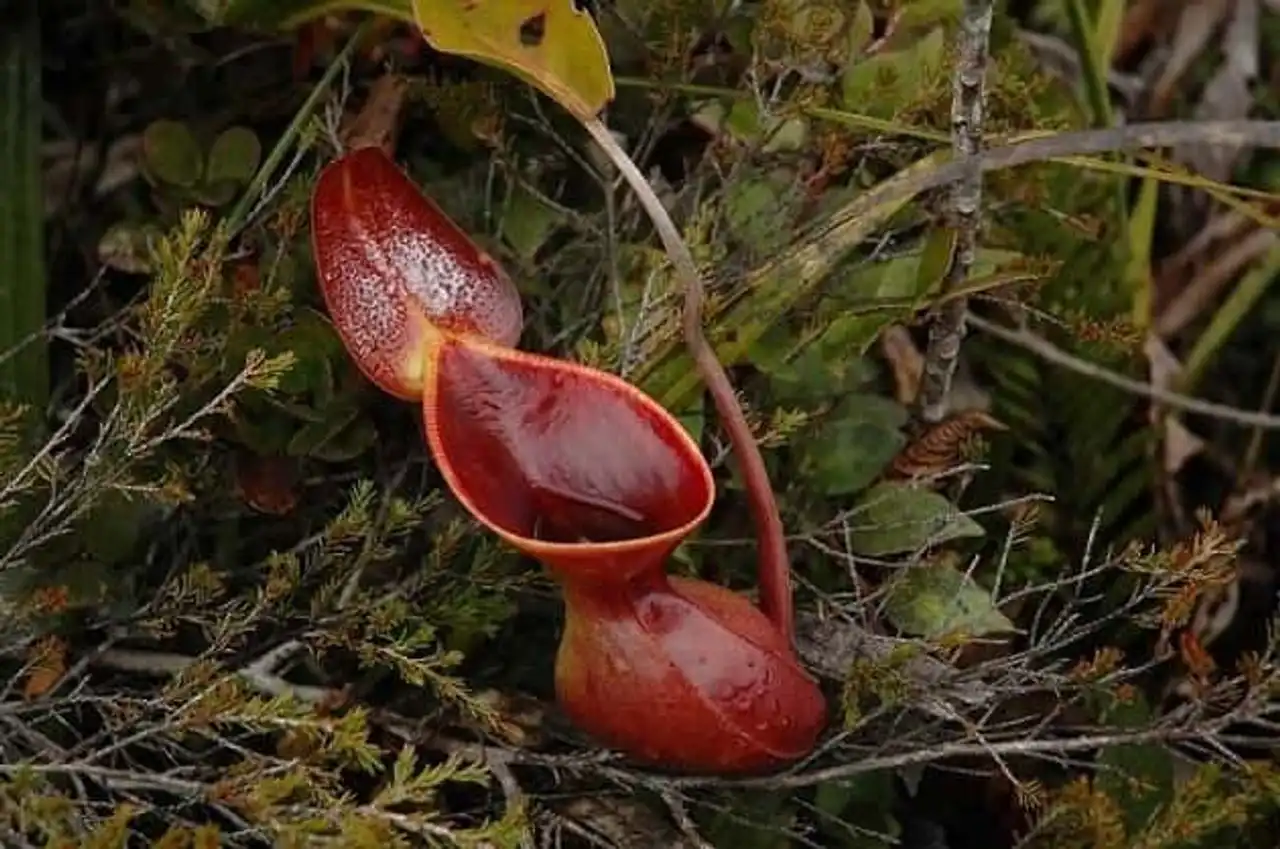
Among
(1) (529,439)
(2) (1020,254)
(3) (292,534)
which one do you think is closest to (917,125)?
(2) (1020,254)

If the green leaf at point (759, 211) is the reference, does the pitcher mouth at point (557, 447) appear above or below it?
A: below

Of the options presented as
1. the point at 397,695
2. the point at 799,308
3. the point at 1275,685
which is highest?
→ the point at 799,308

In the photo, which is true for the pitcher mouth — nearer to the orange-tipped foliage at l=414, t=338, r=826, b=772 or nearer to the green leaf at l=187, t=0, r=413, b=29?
the orange-tipped foliage at l=414, t=338, r=826, b=772

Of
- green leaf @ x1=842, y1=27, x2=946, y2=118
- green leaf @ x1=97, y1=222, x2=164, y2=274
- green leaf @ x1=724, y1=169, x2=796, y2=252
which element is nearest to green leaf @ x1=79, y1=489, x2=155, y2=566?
green leaf @ x1=97, y1=222, x2=164, y2=274

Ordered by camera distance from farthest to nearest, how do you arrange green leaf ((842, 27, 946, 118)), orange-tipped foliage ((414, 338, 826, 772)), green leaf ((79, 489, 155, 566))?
green leaf ((842, 27, 946, 118)), green leaf ((79, 489, 155, 566)), orange-tipped foliage ((414, 338, 826, 772))

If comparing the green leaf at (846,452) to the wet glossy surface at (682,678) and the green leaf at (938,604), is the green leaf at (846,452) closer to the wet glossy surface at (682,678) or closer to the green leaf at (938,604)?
the green leaf at (938,604)

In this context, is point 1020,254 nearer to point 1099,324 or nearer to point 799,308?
point 1099,324

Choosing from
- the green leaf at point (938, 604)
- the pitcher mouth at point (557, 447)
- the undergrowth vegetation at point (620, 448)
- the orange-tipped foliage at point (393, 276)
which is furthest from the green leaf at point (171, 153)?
the green leaf at point (938, 604)
